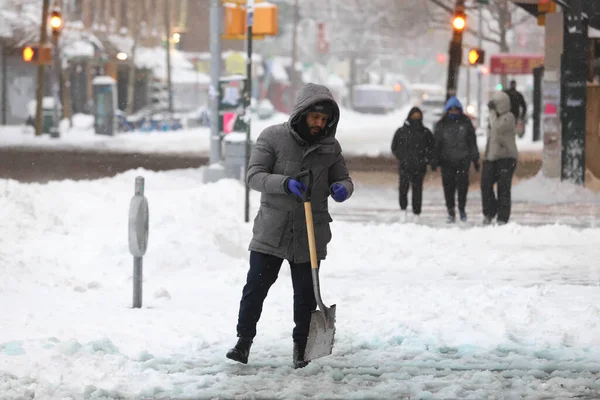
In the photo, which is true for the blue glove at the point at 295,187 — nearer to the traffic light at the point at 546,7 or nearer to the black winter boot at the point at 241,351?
the black winter boot at the point at 241,351

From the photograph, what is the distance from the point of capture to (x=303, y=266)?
7.46 meters

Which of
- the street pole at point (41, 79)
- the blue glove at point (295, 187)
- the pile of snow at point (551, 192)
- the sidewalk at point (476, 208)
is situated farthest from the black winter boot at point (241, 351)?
the street pole at point (41, 79)

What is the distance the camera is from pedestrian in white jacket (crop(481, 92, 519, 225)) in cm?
1580

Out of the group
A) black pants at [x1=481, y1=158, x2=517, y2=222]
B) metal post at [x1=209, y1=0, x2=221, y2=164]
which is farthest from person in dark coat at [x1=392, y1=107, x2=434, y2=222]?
metal post at [x1=209, y1=0, x2=221, y2=164]

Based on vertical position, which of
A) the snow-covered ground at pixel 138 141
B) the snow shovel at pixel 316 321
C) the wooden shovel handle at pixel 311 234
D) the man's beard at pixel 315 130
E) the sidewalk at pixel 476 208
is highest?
the man's beard at pixel 315 130

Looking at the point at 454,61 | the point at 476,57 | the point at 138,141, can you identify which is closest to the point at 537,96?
the point at 454,61

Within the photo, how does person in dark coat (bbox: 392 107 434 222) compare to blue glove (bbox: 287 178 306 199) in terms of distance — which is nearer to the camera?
blue glove (bbox: 287 178 306 199)

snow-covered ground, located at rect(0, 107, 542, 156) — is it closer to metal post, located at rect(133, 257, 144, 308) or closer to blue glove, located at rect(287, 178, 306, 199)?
metal post, located at rect(133, 257, 144, 308)

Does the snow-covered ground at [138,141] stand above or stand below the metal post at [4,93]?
below

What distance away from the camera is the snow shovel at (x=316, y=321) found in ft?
23.6

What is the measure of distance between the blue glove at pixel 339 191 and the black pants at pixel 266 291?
18.9 inches

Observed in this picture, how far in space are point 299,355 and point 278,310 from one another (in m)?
2.02

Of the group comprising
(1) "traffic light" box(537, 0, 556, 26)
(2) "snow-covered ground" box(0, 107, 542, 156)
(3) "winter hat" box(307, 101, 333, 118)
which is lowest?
(2) "snow-covered ground" box(0, 107, 542, 156)

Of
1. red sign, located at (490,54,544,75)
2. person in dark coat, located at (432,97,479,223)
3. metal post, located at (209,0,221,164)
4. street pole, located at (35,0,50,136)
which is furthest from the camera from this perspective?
red sign, located at (490,54,544,75)
